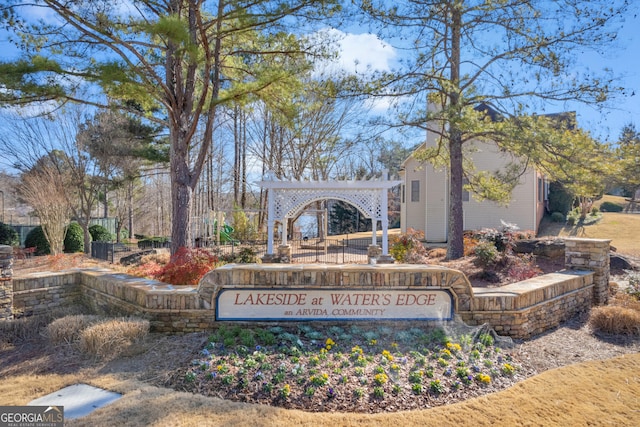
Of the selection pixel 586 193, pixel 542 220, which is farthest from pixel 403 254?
pixel 542 220

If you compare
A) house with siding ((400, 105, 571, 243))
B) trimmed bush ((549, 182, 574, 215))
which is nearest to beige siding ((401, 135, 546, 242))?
house with siding ((400, 105, 571, 243))

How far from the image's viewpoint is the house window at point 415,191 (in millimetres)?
18984

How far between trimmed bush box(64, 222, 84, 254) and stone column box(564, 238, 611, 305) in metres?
15.5

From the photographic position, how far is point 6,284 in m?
5.00

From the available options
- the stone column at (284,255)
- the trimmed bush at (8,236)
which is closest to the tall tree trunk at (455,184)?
the stone column at (284,255)

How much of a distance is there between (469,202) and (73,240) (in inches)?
653

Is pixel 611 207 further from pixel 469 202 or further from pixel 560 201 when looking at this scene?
pixel 469 202

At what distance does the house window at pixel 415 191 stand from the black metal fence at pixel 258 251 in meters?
3.17

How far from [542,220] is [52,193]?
72.6 ft

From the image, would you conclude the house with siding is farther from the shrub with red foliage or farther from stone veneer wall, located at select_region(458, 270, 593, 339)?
the shrub with red foliage

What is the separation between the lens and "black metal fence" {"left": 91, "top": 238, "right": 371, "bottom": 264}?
30.4 ft

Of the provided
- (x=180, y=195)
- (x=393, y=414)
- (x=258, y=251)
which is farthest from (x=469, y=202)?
(x=393, y=414)

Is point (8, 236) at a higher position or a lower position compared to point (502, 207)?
lower

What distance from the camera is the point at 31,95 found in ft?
22.8
